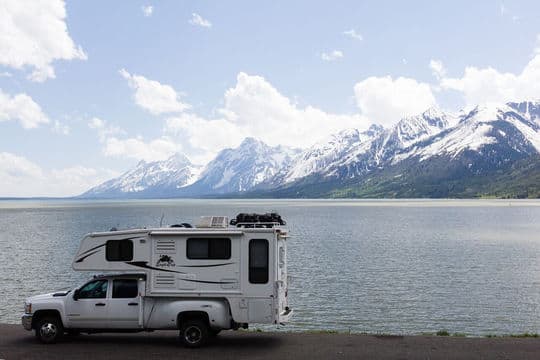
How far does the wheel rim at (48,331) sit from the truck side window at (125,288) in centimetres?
247

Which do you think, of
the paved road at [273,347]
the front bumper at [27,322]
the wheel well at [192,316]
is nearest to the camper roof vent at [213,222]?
the wheel well at [192,316]

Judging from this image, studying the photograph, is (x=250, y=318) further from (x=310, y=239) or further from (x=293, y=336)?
(x=310, y=239)

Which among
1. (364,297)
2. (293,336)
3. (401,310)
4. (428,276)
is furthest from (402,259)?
(293,336)

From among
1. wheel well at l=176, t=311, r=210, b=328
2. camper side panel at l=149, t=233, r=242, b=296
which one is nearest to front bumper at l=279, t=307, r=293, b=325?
camper side panel at l=149, t=233, r=242, b=296

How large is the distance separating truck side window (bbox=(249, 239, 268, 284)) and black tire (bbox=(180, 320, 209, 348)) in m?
2.27

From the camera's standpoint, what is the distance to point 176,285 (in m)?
19.8

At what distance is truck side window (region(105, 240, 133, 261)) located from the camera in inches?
790

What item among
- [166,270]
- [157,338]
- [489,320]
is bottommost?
[489,320]

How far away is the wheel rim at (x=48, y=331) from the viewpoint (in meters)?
Result: 20.0

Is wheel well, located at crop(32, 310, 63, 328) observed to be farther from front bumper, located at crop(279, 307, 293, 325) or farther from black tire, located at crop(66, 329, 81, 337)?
front bumper, located at crop(279, 307, 293, 325)

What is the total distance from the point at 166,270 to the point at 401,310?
2345cm

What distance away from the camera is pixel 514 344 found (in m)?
19.9

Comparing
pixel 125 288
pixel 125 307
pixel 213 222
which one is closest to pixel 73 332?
pixel 125 307

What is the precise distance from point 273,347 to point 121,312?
17.6 ft
